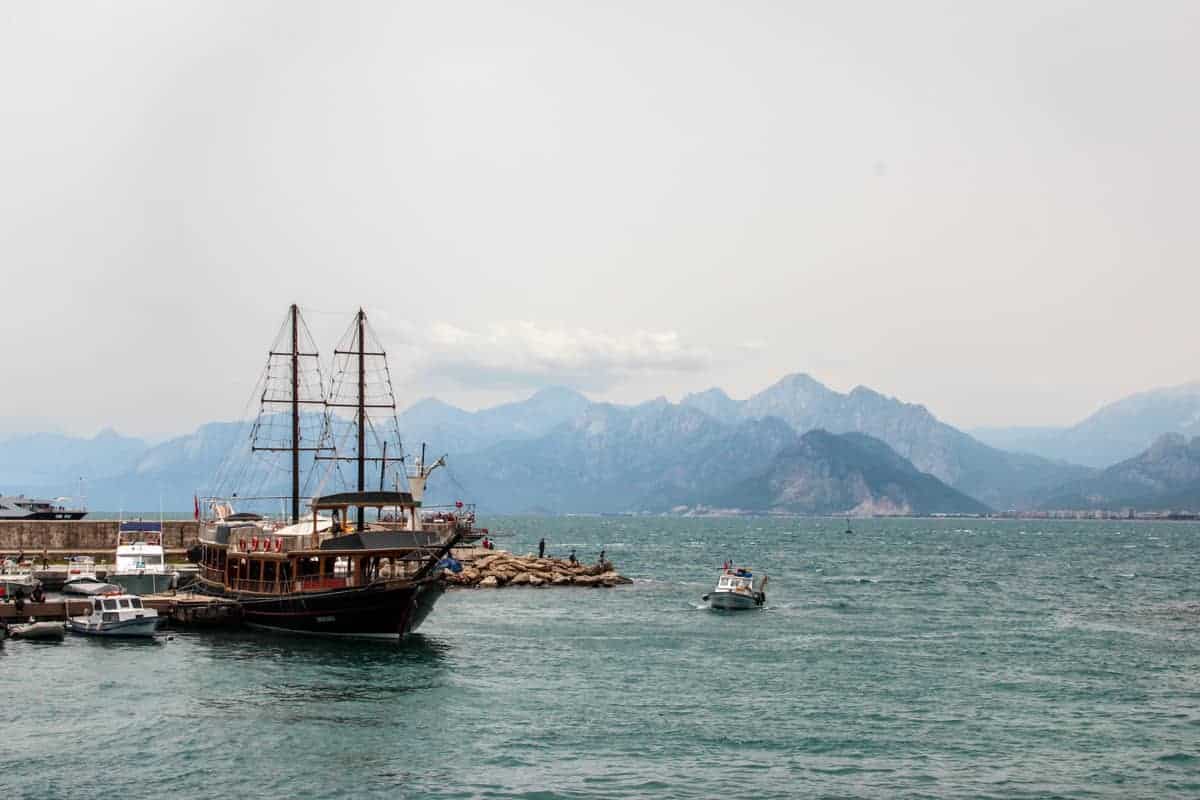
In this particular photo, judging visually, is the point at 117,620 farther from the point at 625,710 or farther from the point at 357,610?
the point at 625,710

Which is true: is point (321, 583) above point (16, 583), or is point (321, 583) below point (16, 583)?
below

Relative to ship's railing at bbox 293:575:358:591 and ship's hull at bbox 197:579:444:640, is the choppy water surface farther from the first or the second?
ship's railing at bbox 293:575:358:591

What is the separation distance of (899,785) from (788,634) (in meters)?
38.2

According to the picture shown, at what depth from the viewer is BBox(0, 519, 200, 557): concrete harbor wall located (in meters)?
107

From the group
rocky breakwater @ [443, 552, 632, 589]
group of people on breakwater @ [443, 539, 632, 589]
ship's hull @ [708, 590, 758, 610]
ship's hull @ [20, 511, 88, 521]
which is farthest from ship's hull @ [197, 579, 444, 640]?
ship's hull @ [20, 511, 88, 521]

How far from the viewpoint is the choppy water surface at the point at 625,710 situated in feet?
127

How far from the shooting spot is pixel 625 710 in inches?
1962

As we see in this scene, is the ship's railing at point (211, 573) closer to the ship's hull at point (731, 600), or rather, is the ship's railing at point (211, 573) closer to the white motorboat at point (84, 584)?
the white motorboat at point (84, 584)

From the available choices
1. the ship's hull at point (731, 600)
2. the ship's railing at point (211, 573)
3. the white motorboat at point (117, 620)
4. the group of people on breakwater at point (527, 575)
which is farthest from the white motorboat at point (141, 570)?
the ship's hull at point (731, 600)

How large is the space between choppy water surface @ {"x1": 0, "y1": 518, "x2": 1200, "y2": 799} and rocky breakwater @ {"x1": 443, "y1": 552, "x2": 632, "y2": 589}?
2829 centimetres

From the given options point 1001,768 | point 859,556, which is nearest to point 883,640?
point 1001,768

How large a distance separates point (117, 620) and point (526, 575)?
54.1 m

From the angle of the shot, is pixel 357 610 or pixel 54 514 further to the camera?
pixel 54 514

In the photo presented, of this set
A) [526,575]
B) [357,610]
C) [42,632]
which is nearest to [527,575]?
[526,575]
